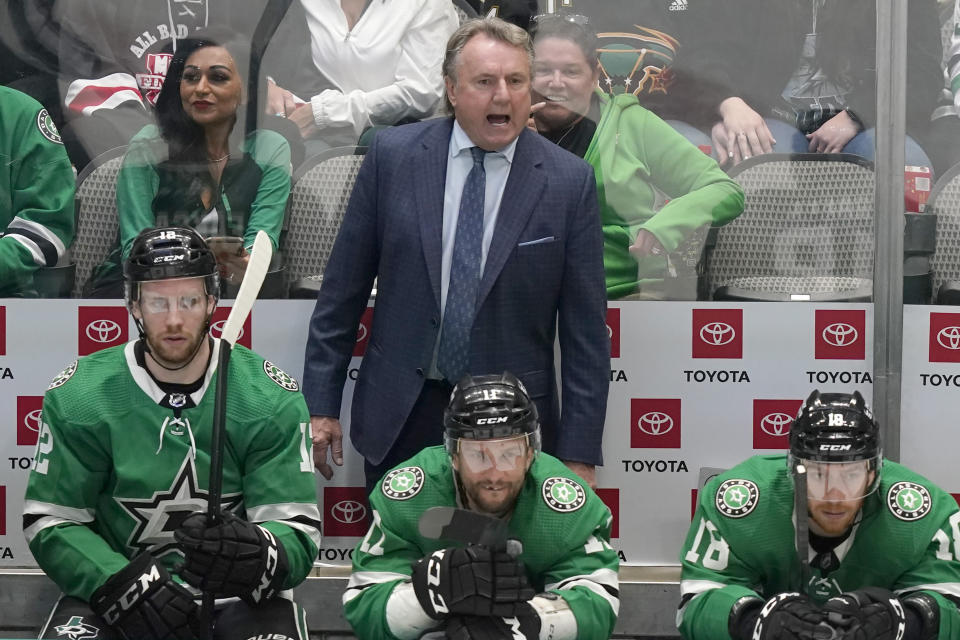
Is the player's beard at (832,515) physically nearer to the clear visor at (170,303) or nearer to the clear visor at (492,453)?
the clear visor at (492,453)

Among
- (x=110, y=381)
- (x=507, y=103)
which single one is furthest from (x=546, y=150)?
(x=110, y=381)

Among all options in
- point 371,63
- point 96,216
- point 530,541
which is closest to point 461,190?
point 371,63

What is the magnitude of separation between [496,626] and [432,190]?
1.25 m

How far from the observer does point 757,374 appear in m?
4.23

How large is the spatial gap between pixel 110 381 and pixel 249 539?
21.4 inches

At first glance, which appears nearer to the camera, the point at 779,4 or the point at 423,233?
the point at 423,233

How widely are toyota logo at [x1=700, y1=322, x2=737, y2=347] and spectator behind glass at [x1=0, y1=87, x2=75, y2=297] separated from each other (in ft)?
6.03

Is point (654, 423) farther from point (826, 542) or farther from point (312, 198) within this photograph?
point (312, 198)

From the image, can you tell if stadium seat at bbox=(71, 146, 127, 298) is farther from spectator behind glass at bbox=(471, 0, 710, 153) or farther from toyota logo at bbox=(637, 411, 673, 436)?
toyota logo at bbox=(637, 411, 673, 436)

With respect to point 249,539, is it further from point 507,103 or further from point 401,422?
point 507,103

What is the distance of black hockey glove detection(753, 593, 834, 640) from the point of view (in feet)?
9.68

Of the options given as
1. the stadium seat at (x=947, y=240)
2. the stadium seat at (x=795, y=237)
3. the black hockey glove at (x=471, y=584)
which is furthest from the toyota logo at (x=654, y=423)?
the black hockey glove at (x=471, y=584)

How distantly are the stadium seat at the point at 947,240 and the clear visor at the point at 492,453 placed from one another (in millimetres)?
1630

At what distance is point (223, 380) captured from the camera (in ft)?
9.89
